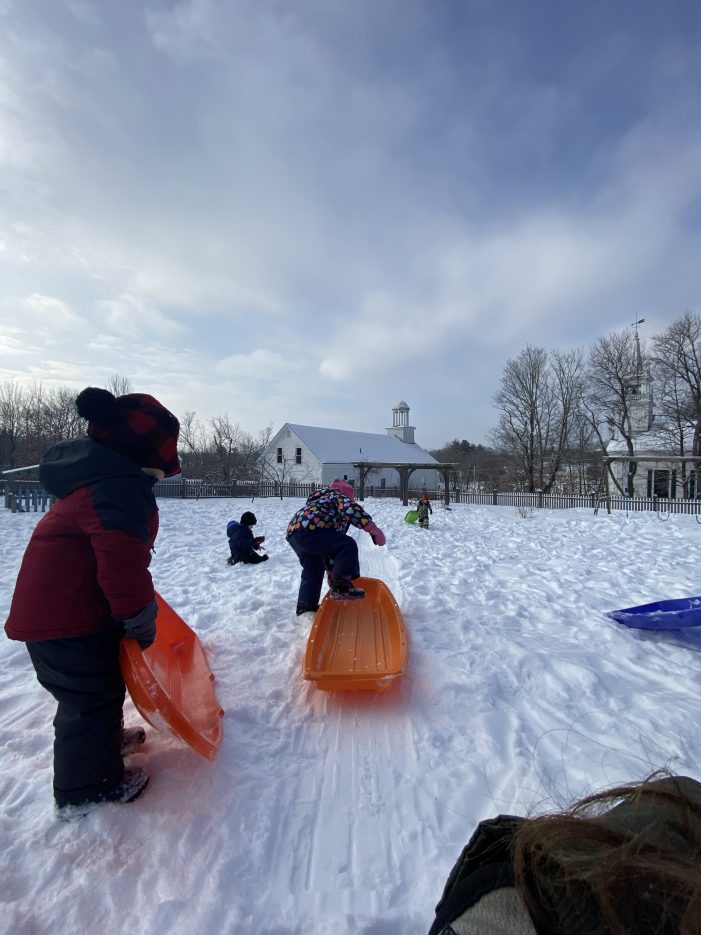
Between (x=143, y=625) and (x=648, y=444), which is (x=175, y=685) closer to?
(x=143, y=625)

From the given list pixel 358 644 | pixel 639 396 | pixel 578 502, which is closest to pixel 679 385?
pixel 639 396

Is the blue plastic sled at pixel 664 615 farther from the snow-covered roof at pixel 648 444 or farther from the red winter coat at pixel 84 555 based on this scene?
the snow-covered roof at pixel 648 444

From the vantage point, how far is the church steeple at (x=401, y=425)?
5141 centimetres

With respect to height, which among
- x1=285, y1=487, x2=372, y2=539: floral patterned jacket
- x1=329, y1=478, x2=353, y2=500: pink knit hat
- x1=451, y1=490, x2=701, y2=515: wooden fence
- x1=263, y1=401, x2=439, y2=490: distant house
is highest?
x1=263, y1=401, x2=439, y2=490: distant house

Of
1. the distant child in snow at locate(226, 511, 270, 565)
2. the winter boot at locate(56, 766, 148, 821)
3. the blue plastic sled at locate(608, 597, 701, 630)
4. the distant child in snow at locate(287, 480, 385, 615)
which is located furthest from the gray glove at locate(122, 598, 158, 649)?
the distant child in snow at locate(226, 511, 270, 565)

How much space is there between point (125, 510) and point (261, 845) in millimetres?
1521

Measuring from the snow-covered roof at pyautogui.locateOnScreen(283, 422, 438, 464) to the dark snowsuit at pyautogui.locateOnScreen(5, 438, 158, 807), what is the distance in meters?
37.7

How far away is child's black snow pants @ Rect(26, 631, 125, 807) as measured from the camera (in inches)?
A: 78.5

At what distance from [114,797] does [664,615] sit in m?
4.56

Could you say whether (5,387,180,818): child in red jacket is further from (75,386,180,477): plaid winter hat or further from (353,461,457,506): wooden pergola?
(353,461,457,506): wooden pergola

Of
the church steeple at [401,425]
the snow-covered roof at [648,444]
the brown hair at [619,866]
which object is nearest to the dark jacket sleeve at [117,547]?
the brown hair at [619,866]

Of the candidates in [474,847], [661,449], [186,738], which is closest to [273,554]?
[186,738]

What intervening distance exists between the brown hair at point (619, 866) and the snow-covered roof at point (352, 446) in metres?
39.0

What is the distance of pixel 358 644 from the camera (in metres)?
3.87
